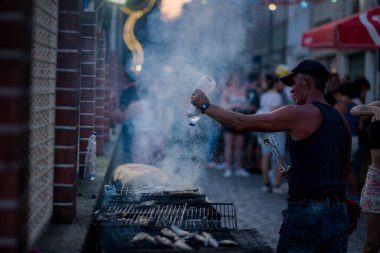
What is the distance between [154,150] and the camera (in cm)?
962

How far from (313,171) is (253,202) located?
20.9 feet

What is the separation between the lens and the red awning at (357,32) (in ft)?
33.3

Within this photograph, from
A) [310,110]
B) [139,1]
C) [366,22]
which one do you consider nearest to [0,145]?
[310,110]

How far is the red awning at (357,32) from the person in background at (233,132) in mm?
3418

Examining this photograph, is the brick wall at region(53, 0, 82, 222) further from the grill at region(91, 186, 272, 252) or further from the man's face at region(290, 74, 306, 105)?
the man's face at region(290, 74, 306, 105)

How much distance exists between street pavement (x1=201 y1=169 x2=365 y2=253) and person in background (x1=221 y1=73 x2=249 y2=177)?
1.13 feet

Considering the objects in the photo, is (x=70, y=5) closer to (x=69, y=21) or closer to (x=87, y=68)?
(x=69, y=21)

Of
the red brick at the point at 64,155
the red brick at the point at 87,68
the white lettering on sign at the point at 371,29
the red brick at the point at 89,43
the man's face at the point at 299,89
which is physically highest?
the white lettering on sign at the point at 371,29

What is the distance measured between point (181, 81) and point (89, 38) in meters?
3.50

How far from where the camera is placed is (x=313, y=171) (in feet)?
14.4

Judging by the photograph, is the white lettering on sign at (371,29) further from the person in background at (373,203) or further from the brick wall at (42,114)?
the brick wall at (42,114)

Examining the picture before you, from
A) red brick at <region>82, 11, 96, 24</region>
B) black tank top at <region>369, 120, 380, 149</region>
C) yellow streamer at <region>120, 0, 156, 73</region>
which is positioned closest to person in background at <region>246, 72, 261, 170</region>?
yellow streamer at <region>120, 0, 156, 73</region>

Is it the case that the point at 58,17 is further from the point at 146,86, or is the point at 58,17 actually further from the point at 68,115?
the point at 146,86

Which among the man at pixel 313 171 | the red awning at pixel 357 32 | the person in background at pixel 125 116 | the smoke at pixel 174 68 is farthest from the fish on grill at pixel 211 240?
the red awning at pixel 357 32
